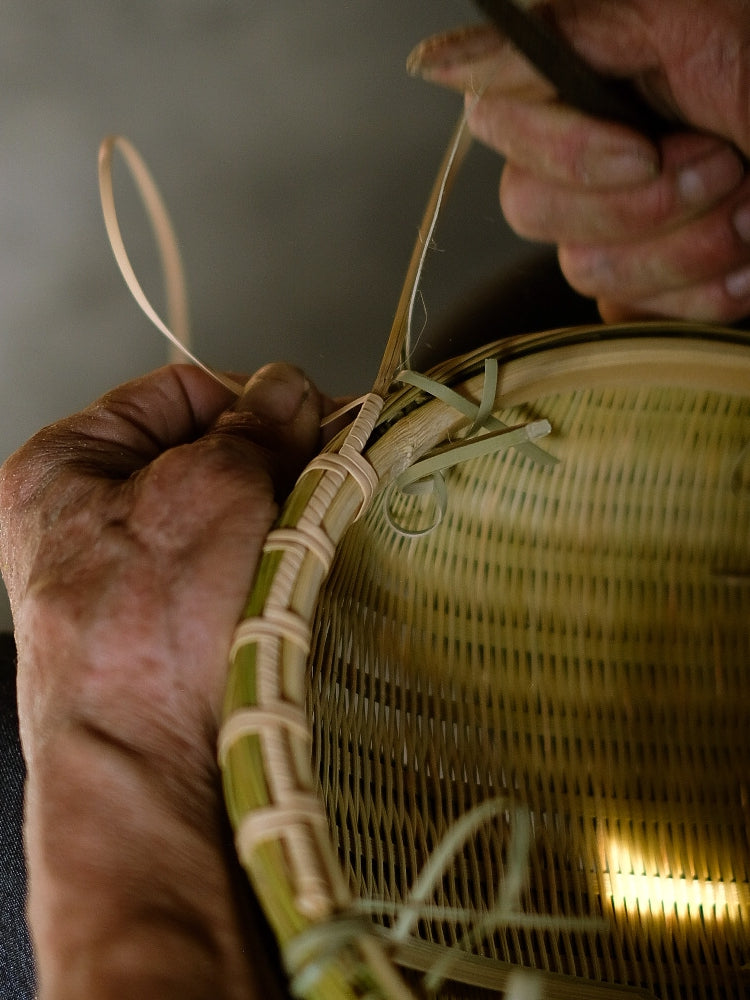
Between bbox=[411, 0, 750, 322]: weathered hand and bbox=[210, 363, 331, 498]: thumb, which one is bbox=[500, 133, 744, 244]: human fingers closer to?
bbox=[411, 0, 750, 322]: weathered hand

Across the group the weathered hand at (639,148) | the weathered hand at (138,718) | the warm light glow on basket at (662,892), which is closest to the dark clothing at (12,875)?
the weathered hand at (138,718)

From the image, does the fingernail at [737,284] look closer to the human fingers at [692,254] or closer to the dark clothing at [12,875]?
the human fingers at [692,254]

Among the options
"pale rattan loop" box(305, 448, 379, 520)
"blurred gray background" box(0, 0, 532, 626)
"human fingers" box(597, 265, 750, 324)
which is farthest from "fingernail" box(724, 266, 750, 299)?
"blurred gray background" box(0, 0, 532, 626)

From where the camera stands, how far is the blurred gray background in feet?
2.93

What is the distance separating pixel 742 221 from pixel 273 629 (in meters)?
0.33

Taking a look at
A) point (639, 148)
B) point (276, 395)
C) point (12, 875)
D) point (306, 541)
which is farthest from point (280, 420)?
point (12, 875)

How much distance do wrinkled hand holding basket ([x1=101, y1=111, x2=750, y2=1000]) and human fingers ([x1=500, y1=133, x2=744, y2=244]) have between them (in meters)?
0.05

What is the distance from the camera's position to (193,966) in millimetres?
366

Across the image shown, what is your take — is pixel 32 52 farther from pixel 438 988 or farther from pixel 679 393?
pixel 438 988

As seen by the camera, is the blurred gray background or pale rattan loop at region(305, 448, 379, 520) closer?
pale rattan loop at region(305, 448, 379, 520)

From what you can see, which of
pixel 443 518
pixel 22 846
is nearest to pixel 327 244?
pixel 443 518

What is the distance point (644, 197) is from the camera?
0.44 metres

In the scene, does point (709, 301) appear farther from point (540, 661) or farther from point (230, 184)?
point (230, 184)

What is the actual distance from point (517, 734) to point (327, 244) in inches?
25.4
